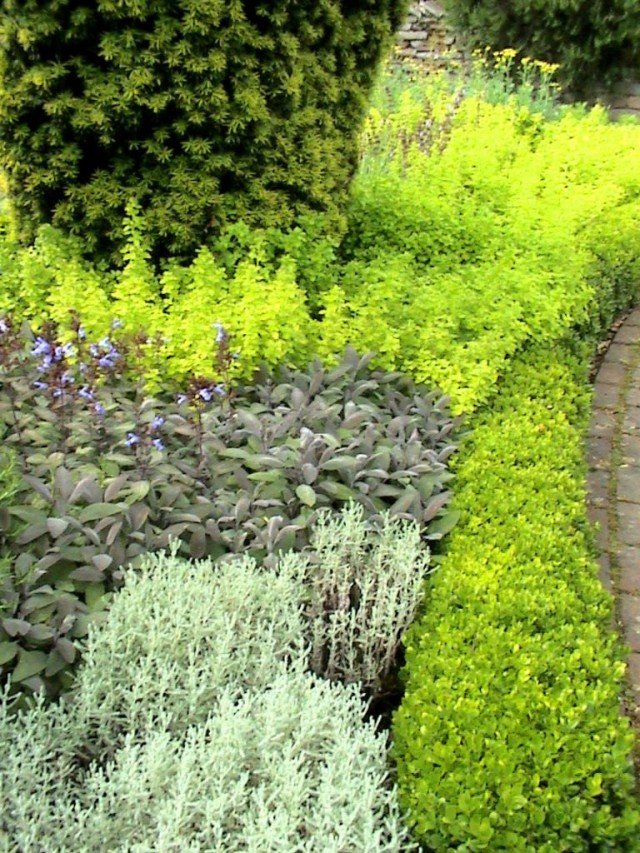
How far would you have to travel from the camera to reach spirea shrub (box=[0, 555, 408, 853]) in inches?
75.3

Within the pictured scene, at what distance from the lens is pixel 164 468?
9.89 ft

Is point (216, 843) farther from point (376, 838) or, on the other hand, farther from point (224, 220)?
point (224, 220)

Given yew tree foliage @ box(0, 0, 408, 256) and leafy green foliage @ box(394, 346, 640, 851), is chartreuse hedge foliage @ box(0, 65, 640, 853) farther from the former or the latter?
yew tree foliage @ box(0, 0, 408, 256)

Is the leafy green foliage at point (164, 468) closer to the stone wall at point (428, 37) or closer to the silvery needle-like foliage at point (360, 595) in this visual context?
the silvery needle-like foliage at point (360, 595)

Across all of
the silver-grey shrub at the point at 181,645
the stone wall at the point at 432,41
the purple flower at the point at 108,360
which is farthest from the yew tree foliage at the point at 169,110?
the stone wall at the point at 432,41

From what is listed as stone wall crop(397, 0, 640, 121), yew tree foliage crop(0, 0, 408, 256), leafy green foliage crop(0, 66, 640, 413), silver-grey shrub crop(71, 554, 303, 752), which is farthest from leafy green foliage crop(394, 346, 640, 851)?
stone wall crop(397, 0, 640, 121)

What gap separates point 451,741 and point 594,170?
16.3 feet

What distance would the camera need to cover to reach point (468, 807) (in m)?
2.05

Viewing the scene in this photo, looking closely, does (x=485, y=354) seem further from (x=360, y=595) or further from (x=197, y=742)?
(x=197, y=742)

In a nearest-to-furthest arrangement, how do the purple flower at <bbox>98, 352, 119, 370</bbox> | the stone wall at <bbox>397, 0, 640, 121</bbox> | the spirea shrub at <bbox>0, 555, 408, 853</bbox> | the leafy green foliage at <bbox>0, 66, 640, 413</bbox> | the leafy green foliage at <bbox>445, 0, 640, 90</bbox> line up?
1. the spirea shrub at <bbox>0, 555, 408, 853</bbox>
2. the purple flower at <bbox>98, 352, 119, 370</bbox>
3. the leafy green foliage at <bbox>0, 66, 640, 413</bbox>
4. the leafy green foliage at <bbox>445, 0, 640, 90</bbox>
5. the stone wall at <bbox>397, 0, 640, 121</bbox>

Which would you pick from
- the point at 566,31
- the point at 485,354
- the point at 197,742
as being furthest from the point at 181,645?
the point at 566,31

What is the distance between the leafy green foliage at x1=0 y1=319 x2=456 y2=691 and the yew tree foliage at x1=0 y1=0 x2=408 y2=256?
0.82m

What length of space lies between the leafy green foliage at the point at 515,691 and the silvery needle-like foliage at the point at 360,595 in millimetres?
91

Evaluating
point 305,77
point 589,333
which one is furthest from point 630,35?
point 305,77
